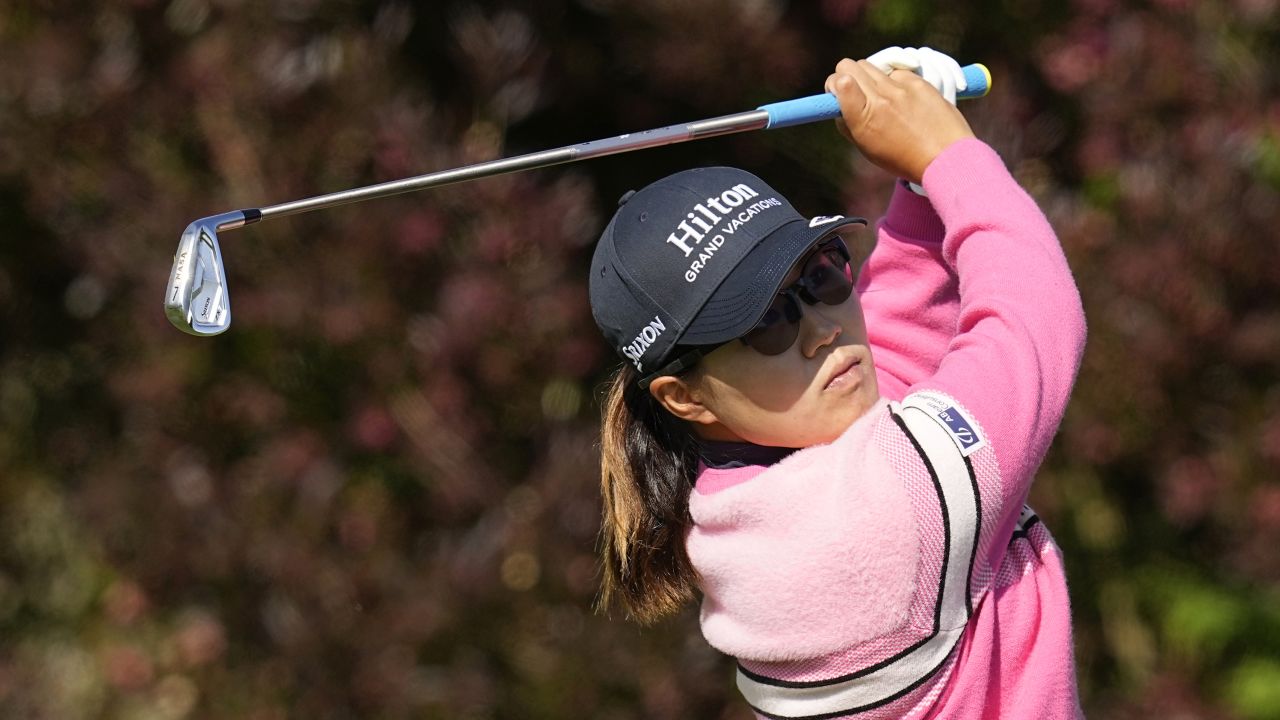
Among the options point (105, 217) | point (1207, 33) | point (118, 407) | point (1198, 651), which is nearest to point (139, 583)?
point (118, 407)

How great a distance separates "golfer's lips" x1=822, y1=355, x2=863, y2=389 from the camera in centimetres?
179

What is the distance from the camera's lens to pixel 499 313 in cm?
430

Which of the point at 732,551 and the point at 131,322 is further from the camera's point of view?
the point at 131,322

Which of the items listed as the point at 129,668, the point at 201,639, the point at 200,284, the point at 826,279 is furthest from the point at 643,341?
the point at 129,668

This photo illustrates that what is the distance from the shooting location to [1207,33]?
13.1 feet

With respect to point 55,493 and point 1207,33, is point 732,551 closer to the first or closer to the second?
point 1207,33

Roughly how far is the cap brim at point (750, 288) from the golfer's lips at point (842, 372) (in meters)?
0.12

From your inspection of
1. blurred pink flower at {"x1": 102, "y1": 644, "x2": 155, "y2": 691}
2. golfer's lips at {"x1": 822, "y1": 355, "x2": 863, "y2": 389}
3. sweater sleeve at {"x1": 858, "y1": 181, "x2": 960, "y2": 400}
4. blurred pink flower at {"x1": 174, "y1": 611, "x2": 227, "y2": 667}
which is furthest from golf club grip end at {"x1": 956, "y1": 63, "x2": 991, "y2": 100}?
blurred pink flower at {"x1": 102, "y1": 644, "x2": 155, "y2": 691}

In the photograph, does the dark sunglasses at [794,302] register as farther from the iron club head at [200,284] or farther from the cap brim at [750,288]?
the iron club head at [200,284]

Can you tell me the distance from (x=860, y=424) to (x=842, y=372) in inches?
3.6

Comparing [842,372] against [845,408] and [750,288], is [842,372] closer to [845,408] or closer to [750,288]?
[845,408]

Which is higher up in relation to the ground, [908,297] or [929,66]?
[929,66]

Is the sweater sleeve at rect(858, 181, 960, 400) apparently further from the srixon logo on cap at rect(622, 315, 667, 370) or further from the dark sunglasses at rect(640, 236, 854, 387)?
the srixon logo on cap at rect(622, 315, 667, 370)

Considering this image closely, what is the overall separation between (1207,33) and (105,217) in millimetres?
3212
